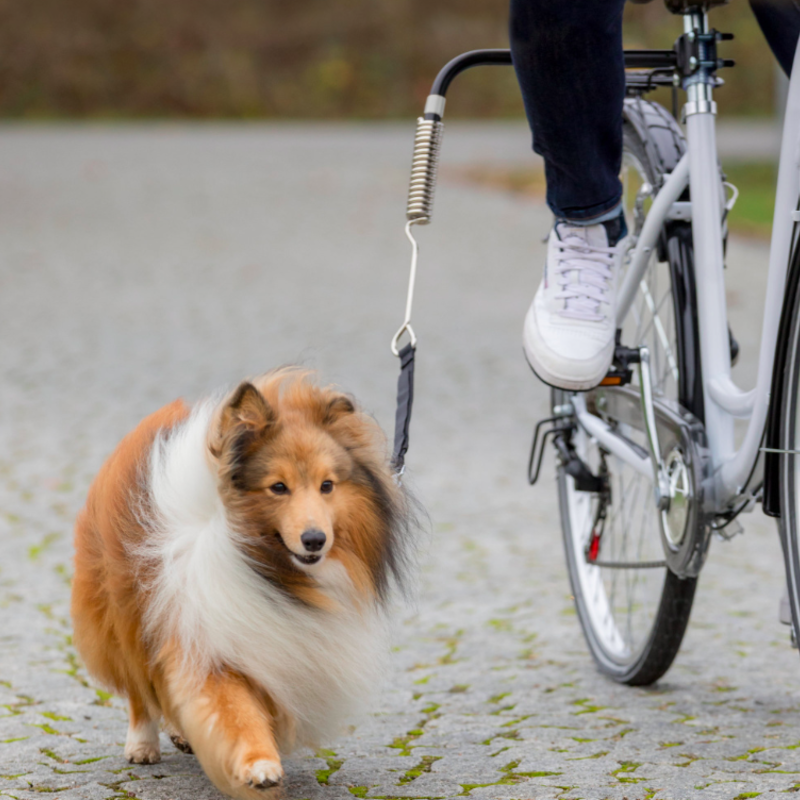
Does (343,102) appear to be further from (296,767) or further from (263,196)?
(296,767)

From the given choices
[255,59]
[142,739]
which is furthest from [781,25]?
[255,59]

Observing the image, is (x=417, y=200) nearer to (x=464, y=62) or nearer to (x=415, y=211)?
(x=415, y=211)

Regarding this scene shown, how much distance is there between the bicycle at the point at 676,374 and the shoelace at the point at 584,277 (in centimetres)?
21

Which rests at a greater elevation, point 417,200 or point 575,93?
point 575,93

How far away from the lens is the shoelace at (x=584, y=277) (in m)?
2.71

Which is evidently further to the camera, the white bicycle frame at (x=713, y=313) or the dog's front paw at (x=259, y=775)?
the white bicycle frame at (x=713, y=313)

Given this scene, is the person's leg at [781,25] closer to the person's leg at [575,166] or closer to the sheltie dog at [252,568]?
the person's leg at [575,166]

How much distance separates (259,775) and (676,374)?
4.40 ft

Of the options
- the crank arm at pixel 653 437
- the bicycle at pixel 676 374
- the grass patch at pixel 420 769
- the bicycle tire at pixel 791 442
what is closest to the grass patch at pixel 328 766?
the grass patch at pixel 420 769

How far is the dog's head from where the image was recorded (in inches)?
92.7

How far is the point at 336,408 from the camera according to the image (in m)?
2.53

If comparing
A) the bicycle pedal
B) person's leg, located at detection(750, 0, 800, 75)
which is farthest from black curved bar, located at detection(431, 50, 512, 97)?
the bicycle pedal

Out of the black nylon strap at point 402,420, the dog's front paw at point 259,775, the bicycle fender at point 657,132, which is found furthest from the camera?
the bicycle fender at point 657,132

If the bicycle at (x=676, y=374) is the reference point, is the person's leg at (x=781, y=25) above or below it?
above
